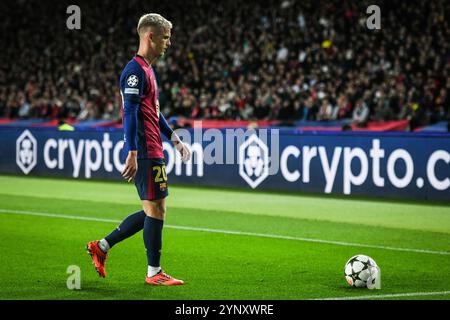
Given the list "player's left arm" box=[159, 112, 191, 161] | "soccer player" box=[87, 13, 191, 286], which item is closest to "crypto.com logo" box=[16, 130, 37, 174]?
"player's left arm" box=[159, 112, 191, 161]

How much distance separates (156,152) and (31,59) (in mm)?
30988

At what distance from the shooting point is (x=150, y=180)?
8.10 metres

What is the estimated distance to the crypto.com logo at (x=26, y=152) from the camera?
23766 mm

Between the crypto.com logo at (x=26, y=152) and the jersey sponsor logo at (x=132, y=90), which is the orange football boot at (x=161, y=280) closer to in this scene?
the jersey sponsor logo at (x=132, y=90)

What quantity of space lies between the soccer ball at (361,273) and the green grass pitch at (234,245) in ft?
0.36

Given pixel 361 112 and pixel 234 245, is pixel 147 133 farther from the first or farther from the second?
pixel 361 112

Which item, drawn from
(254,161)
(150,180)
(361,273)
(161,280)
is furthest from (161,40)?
(254,161)

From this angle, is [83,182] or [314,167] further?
[83,182]

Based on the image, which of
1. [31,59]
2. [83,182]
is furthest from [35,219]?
[31,59]

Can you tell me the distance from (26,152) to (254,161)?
767 cm
